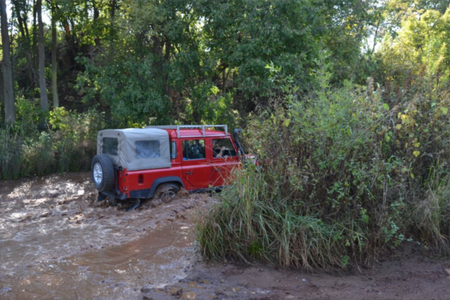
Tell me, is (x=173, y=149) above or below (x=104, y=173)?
above

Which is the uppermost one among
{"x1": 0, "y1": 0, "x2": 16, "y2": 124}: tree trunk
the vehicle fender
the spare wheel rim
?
{"x1": 0, "y1": 0, "x2": 16, "y2": 124}: tree trunk

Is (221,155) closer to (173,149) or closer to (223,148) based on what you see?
(223,148)

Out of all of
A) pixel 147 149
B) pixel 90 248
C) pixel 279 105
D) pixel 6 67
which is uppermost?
pixel 6 67

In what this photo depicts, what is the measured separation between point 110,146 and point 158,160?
3.79ft

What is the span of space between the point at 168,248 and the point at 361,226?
2926mm

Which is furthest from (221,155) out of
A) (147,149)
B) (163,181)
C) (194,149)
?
(147,149)

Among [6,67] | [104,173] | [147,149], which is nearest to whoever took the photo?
[104,173]

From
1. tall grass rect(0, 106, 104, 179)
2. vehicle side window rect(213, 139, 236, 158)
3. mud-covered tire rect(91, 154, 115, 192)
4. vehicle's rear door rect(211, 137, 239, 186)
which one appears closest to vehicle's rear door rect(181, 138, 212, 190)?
vehicle's rear door rect(211, 137, 239, 186)

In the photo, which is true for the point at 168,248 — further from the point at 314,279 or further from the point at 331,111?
the point at 331,111

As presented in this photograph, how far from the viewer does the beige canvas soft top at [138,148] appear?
9.50 m

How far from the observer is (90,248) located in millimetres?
7289

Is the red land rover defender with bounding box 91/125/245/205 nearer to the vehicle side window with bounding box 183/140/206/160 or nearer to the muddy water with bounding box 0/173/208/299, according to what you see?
the vehicle side window with bounding box 183/140/206/160

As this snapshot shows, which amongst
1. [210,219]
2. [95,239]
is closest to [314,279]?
[210,219]

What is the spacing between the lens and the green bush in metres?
5.91
